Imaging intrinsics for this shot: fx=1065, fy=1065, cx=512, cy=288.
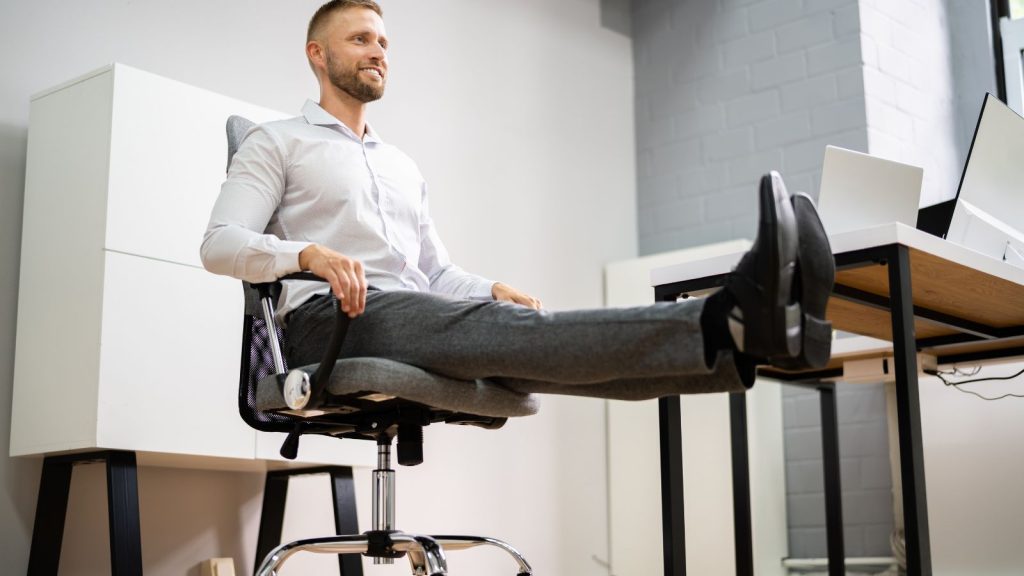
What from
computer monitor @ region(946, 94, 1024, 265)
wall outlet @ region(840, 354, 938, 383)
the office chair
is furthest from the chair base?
wall outlet @ region(840, 354, 938, 383)

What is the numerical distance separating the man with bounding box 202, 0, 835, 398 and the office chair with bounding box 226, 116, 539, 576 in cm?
5

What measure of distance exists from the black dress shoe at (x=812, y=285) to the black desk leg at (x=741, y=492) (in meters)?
1.43

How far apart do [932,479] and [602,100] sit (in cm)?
208

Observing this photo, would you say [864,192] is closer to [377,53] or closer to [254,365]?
[377,53]

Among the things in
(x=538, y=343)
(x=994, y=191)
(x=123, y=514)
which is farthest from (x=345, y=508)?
(x=994, y=191)

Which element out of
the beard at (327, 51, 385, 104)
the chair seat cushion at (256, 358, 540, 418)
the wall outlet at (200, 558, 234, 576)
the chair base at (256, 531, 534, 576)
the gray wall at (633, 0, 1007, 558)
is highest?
the gray wall at (633, 0, 1007, 558)

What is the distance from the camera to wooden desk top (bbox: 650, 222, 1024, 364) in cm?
191

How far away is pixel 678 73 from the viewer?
4.57m

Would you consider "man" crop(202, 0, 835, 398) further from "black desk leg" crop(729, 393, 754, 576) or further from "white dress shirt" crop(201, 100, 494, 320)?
"black desk leg" crop(729, 393, 754, 576)

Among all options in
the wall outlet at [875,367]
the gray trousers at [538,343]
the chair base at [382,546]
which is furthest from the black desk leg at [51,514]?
the wall outlet at [875,367]

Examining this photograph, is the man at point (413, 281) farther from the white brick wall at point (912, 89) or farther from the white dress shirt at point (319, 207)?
the white brick wall at point (912, 89)

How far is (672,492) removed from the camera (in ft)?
6.77

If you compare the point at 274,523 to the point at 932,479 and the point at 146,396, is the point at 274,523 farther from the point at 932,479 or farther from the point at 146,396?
the point at 932,479

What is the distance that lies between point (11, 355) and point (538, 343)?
1.67m
